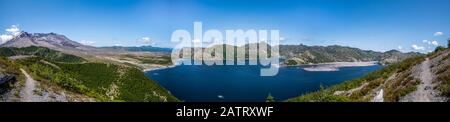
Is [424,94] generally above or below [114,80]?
above

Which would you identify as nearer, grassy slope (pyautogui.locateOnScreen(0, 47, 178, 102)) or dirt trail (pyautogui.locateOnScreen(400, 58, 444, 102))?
dirt trail (pyautogui.locateOnScreen(400, 58, 444, 102))

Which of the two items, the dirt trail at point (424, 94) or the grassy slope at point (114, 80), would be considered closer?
the dirt trail at point (424, 94)

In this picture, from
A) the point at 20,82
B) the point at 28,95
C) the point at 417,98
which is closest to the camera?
the point at 417,98

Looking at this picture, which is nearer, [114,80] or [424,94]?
[424,94]

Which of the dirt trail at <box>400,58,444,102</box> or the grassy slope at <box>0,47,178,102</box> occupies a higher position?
the dirt trail at <box>400,58,444,102</box>

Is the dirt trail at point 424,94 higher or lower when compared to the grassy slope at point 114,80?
higher
